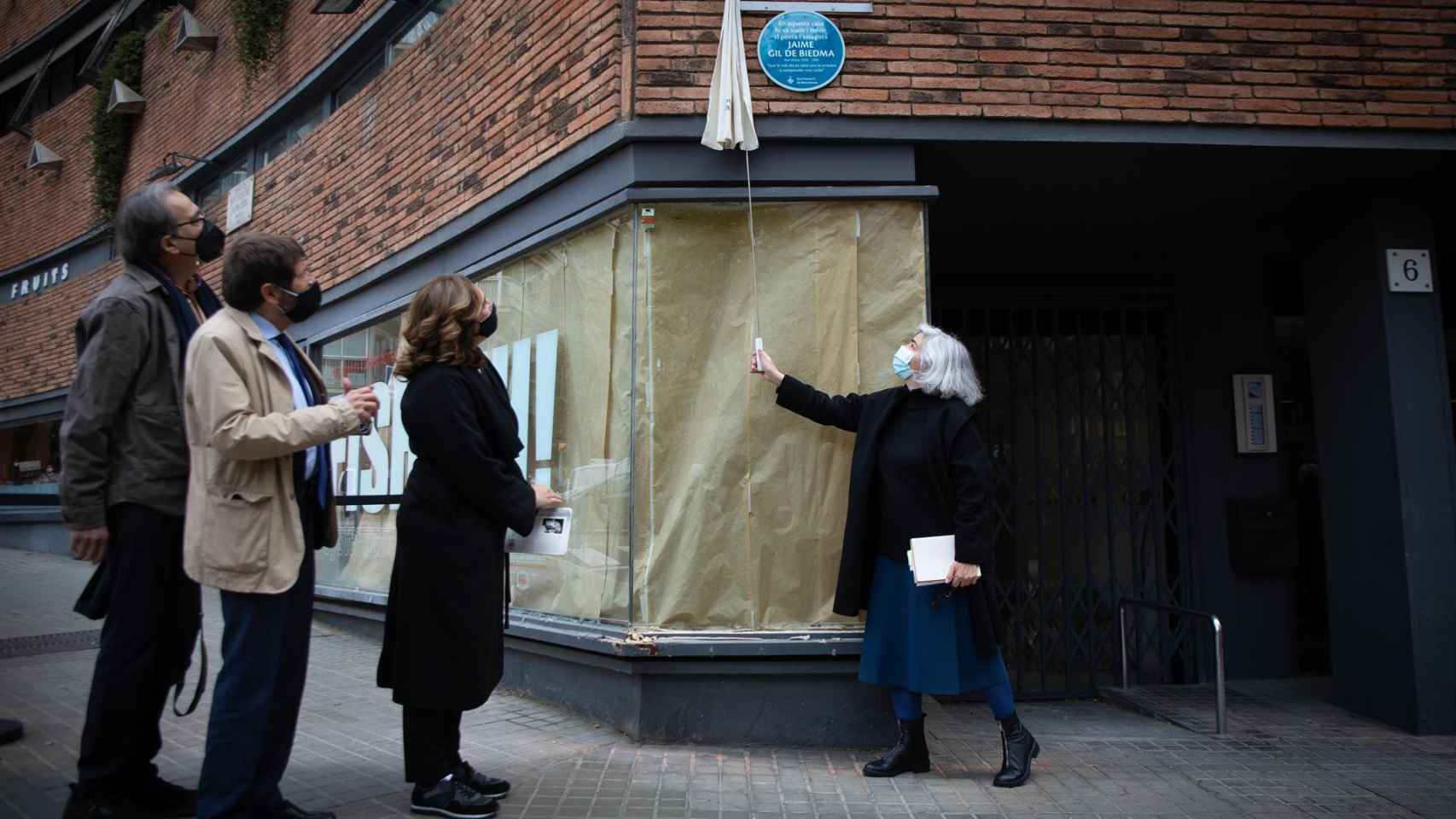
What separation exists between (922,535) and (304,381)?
2619mm

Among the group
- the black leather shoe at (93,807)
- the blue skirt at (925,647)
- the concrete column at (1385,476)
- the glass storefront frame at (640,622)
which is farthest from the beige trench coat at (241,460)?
the concrete column at (1385,476)

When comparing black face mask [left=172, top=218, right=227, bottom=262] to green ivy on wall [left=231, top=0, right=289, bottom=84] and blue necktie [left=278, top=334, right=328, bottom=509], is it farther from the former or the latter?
green ivy on wall [left=231, top=0, right=289, bottom=84]

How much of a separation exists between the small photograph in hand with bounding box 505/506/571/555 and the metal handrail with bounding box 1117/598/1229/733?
3858mm

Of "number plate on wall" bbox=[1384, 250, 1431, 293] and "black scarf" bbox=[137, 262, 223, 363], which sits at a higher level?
"number plate on wall" bbox=[1384, 250, 1431, 293]

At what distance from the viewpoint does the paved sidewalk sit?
396cm

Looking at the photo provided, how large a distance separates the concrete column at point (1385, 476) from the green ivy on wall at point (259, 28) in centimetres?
967

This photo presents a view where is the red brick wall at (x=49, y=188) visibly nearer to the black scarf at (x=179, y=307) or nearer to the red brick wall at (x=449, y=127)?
the red brick wall at (x=449, y=127)

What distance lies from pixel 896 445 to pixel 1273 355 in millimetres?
4733

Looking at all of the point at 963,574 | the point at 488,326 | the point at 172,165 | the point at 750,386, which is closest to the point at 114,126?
the point at 172,165

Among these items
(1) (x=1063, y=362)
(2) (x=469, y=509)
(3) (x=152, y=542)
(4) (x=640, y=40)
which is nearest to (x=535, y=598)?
(2) (x=469, y=509)

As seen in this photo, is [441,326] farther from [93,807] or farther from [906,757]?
[906,757]

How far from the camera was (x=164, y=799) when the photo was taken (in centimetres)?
346

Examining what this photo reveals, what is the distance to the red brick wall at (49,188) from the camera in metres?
15.2

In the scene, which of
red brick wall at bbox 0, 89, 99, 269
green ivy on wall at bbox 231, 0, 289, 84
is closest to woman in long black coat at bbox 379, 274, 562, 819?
green ivy on wall at bbox 231, 0, 289, 84
